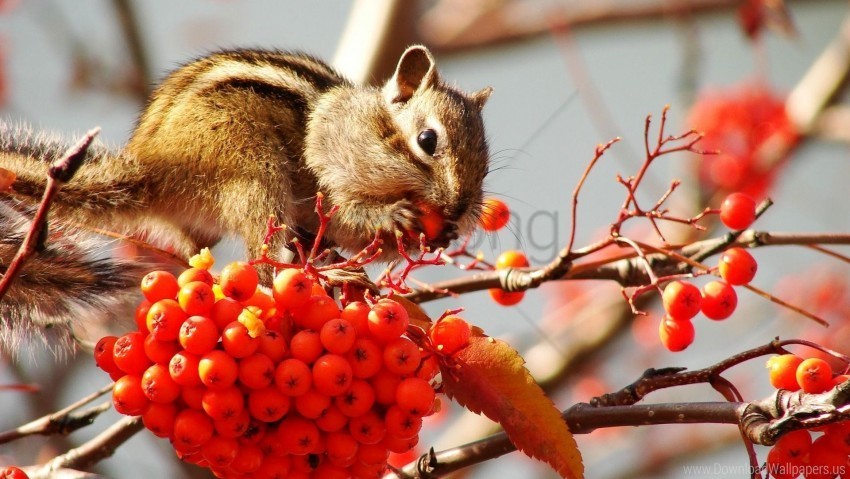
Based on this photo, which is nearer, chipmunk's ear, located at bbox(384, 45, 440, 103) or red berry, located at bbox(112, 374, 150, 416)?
red berry, located at bbox(112, 374, 150, 416)

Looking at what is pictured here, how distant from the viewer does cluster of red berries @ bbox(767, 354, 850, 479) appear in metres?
2.07

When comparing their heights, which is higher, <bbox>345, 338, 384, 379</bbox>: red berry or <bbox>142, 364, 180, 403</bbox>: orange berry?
<bbox>345, 338, 384, 379</bbox>: red berry

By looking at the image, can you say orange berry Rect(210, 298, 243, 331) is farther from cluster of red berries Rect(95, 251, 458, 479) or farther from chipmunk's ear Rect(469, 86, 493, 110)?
chipmunk's ear Rect(469, 86, 493, 110)

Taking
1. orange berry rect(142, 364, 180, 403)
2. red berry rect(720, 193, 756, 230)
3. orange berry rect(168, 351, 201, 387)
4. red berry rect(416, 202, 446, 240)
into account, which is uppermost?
red berry rect(720, 193, 756, 230)

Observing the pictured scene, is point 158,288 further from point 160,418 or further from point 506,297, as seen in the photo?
point 506,297

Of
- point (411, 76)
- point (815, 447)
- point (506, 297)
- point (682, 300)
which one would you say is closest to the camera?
point (815, 447)

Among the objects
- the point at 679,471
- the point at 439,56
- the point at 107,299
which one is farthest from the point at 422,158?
the point at 679,471

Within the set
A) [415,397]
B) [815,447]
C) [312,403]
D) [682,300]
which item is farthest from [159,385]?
[815,447]

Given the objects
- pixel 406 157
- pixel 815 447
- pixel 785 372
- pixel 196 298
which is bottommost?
pixel 196 298

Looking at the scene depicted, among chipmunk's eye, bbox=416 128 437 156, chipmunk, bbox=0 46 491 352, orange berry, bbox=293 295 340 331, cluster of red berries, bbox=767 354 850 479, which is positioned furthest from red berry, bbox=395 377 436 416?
chipmunk's eye, bbox=416 128 437 156

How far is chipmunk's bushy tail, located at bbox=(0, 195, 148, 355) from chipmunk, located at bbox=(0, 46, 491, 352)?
24 cm

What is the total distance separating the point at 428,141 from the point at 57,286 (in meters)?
1.47

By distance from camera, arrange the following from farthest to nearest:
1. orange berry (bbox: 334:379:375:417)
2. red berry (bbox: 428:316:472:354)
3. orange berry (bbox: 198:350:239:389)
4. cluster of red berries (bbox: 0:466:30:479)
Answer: cluster of red berries (bbox: 0:466:30:479)
red berry (bbox: 428:316:472:354)
orange berry (bbox: 334:379:375:417)
orange berry (bbox: 198:350:239:389)

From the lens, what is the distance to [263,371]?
1.94m
